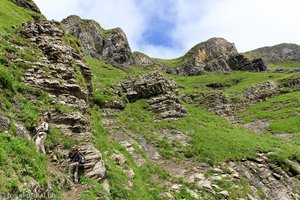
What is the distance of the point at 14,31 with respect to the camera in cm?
3344

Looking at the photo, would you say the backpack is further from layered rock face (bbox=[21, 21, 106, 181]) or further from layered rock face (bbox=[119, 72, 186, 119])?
layered rock face (bbox=[119, 72, 186, 119])

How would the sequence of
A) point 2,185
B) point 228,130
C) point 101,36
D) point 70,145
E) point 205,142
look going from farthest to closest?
point 101,36, point 228,130, point 205,142, point 70,145, point 2,185

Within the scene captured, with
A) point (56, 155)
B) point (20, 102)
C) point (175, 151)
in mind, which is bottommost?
point (175, 151)

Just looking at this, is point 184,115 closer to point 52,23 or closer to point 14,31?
point 52,23

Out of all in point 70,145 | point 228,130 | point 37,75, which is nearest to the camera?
point 70,145

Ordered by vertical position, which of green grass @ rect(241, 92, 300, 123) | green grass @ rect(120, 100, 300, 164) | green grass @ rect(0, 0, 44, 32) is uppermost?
green grass @ rect(0, 0, 44, 32)

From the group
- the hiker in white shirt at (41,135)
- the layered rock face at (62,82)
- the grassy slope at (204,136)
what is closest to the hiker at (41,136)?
the hiker in white shirt at (41,135)

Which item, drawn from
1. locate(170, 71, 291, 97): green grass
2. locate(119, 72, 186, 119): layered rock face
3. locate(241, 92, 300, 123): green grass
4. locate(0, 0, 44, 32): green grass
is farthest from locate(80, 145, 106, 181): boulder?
locate(170, 71, 291, 97): green grass

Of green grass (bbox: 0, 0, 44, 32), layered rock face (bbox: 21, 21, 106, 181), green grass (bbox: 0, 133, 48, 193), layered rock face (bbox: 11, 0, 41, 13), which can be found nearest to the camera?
green grass (bbox: 0, 133, 48, 193)

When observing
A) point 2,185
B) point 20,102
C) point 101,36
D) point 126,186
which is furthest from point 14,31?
point 101,36

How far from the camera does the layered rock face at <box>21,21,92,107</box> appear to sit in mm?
27709

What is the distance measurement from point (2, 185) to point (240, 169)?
2439 cm

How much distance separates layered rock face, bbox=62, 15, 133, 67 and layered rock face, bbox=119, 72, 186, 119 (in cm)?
9729

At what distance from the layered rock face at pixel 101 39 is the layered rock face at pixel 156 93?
97.3 meters
